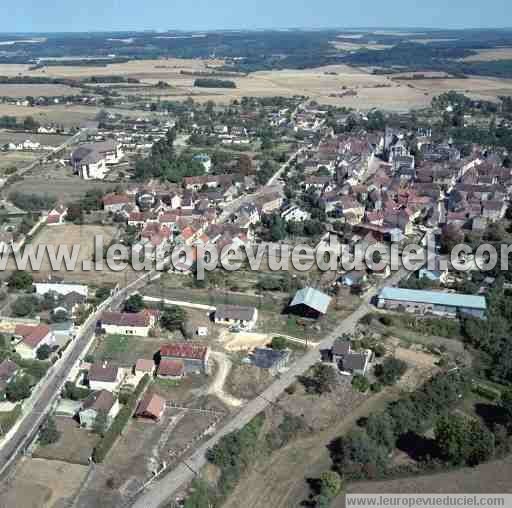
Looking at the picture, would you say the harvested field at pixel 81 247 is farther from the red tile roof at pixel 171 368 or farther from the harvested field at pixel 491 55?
the harvested field at pixel 491 55

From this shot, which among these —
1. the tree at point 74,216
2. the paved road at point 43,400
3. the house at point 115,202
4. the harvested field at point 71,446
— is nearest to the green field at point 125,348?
the paved road at point 43,400

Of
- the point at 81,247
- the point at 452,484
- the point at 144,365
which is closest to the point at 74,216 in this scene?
the point at 81,247

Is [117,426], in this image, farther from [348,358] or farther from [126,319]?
[348,358]

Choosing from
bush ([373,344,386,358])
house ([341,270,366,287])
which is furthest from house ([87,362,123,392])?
house ([341,270,366,287])

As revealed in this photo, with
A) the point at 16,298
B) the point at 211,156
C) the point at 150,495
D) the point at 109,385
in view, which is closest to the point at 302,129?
the point at 211,156

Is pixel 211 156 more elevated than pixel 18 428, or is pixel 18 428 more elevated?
pixel 211 156

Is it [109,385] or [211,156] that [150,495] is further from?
[211,156]
